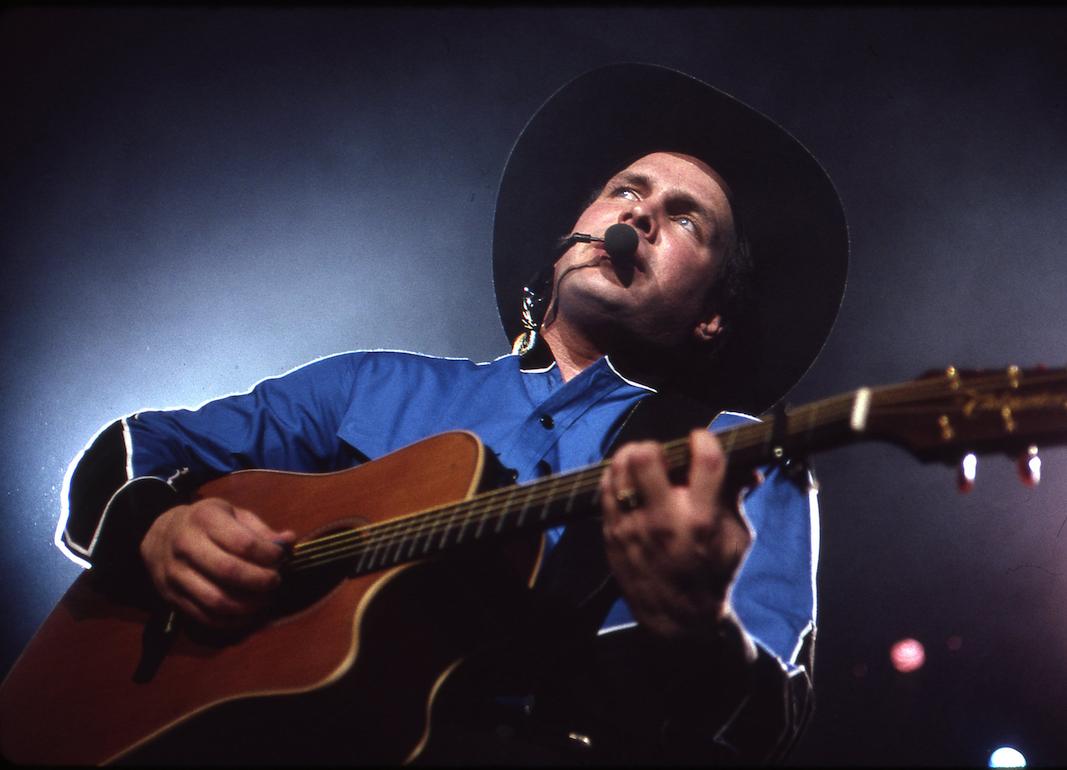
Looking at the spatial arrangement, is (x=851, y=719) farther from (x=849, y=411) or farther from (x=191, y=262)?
(x=191, y=262)

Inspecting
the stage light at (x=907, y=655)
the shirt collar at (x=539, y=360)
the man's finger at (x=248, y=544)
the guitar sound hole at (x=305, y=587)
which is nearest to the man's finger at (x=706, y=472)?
the guitar sound hole at (x=305, y=587)

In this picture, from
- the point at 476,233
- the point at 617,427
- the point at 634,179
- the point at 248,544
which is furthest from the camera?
the point at 476,233

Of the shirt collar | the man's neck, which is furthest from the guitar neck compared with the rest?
the man's neck

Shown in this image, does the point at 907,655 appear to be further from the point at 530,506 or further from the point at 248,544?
the point at 248,544

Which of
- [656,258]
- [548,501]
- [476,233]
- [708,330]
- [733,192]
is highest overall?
[733,192]

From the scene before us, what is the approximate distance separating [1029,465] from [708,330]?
1403mm

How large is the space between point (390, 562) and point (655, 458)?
0.48 meters

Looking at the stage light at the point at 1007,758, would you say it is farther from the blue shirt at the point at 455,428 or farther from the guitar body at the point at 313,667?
the guitar body at the point at 313,667

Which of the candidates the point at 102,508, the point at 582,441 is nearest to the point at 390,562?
the point at 582,441

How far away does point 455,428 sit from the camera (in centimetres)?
192

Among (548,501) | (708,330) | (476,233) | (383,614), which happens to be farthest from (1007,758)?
(476,233)

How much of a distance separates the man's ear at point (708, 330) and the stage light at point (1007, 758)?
4.71 ft

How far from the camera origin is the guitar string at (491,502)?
3.56 ft

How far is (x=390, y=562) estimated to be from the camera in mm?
1261
